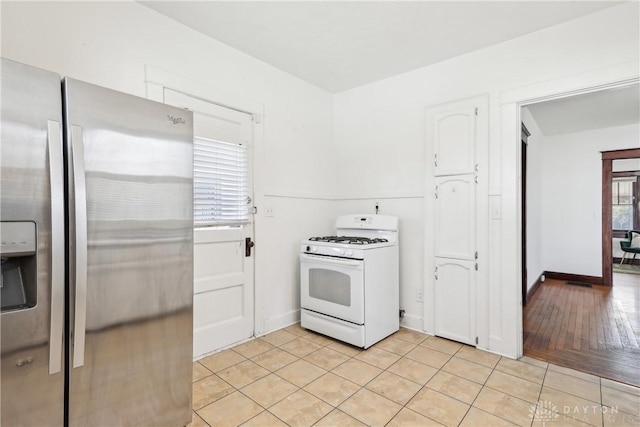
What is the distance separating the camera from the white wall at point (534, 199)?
447cm

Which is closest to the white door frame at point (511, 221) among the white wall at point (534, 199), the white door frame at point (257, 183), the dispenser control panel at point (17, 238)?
the white wall at point (534, 199)

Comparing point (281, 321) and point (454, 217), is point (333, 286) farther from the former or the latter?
point (454, 217)

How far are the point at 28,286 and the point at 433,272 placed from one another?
285 cm

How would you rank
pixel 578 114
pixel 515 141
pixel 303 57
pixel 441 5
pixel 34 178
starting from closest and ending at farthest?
pixel 34 178 → pixel 441 5 → pixel 515 141 → pixel 303 57 → pixel 578 114

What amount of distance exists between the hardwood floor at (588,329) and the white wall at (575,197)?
624mm

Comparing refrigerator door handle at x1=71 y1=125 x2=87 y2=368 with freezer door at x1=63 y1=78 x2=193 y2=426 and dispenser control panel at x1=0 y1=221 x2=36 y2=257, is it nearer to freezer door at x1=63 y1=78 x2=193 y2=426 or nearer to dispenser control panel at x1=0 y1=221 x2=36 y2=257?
freezer door at x1=63 y1=78 x2=193 y2=426

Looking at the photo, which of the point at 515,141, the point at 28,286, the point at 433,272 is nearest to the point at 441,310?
the point at 433,272

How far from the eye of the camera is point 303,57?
293cm

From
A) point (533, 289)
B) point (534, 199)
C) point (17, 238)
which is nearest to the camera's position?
point (17, 238)

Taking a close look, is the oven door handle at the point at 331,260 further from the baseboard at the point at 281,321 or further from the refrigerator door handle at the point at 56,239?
the refrigerator door handle at the point at 56,239

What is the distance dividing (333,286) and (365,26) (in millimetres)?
2176

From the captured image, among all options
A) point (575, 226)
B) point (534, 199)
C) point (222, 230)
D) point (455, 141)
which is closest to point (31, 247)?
point (222, 230)

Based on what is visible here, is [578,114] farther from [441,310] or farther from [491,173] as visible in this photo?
[441,310]

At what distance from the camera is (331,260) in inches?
113
